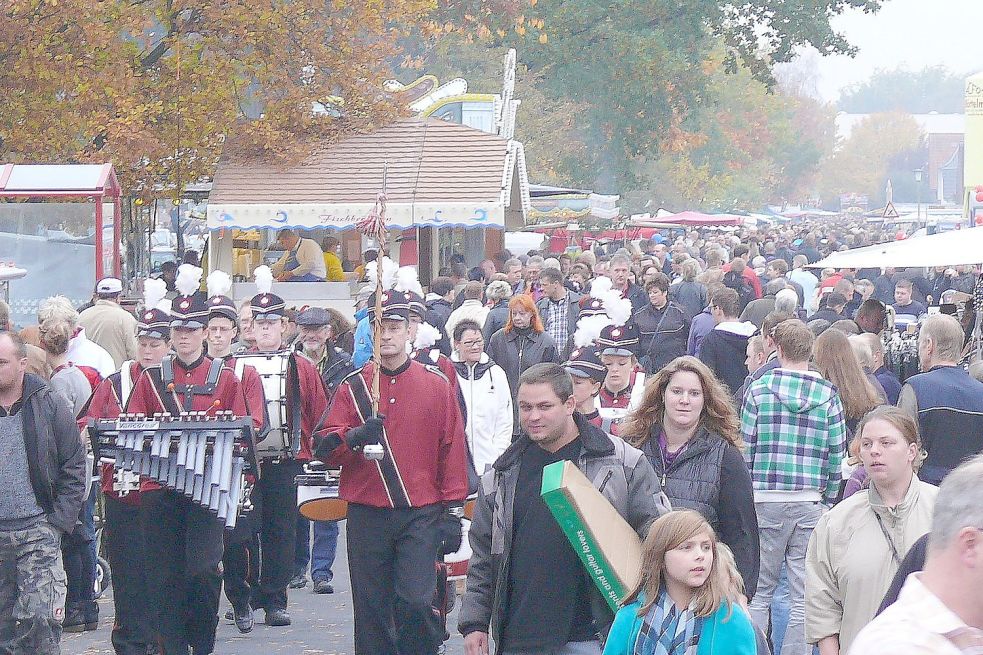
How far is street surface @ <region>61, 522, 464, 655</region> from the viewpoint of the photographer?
28.8 feet

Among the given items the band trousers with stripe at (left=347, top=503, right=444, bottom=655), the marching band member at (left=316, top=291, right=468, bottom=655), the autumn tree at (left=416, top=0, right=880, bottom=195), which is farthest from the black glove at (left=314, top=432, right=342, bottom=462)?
the autumn tree at (left=416, top=0, right=880, bottom=195)

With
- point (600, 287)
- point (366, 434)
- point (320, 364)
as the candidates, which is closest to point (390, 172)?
point (600, 287)

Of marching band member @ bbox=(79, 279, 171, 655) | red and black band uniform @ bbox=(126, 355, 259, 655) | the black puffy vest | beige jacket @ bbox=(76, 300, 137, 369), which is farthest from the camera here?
beige jacket @ bbox=(76, 300, 137, 369)

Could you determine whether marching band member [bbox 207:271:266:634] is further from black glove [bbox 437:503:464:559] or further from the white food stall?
the white food stall

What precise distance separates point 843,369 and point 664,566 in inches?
152

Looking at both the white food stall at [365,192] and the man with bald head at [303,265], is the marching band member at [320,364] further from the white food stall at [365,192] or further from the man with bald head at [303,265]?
the white food stall at [365,192]

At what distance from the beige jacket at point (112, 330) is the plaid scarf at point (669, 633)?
748 centimetres

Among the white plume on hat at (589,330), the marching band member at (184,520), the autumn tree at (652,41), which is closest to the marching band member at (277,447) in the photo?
the marching band member at (184,520)

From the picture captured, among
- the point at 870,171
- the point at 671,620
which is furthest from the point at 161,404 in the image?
the point at 870,171

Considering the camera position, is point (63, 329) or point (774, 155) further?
point (774, 155)

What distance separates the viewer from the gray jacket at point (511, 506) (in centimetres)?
548

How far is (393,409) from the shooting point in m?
7.43

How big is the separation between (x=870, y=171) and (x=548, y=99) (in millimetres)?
146373

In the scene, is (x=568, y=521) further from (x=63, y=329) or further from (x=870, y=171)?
(x=870, y=171)
